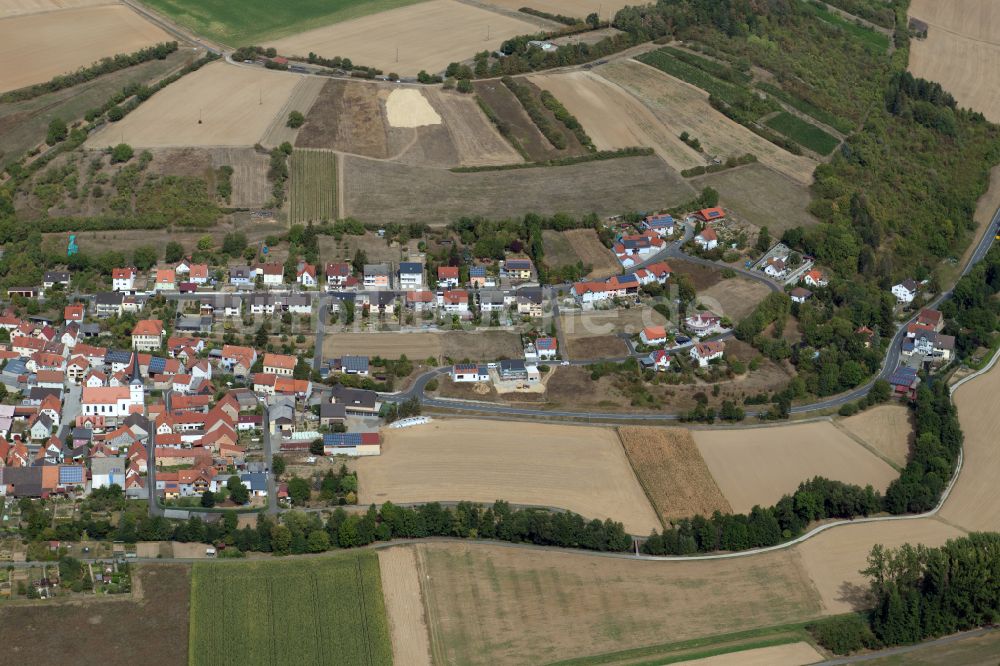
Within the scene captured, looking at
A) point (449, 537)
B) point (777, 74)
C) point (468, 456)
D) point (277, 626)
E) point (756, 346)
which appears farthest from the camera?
point (777, 74)

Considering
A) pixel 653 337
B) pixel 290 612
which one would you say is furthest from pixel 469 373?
pixel 290 612

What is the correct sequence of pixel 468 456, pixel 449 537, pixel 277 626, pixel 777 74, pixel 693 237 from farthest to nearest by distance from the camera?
pixel 777 74 < pixel 693 237 < pixel 468 456 < pixel 449 537 < pixel 277 626

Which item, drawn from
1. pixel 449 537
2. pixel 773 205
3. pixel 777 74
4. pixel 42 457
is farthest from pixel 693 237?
pixel 42 457

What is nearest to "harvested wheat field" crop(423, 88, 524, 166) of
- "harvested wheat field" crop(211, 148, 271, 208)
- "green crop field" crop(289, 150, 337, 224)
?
"green crop field" crop(289, 150, 337, 224)

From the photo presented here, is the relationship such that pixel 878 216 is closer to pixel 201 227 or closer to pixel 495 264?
pixel 495 264

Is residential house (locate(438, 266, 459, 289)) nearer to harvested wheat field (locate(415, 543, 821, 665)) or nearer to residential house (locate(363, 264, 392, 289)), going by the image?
residential house (locate(363, 264, 392, 289))

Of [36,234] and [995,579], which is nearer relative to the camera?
[995,579]

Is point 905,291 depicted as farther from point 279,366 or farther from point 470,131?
point 279,366
